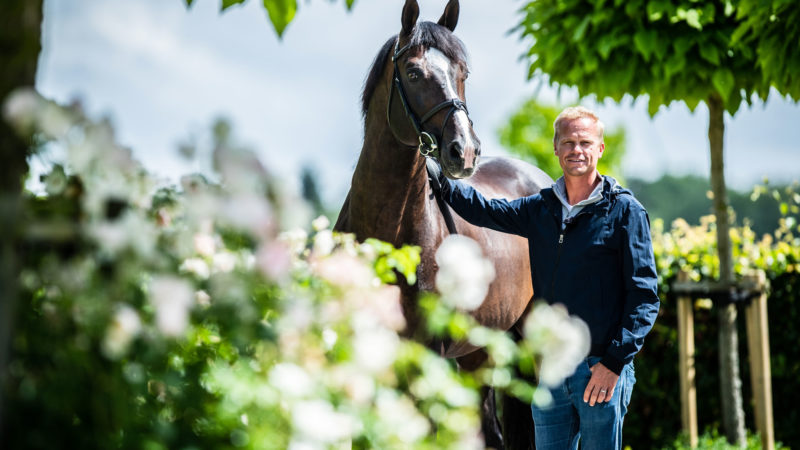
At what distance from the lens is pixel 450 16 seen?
3400mm

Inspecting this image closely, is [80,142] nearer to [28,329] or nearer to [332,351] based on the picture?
[28,329]

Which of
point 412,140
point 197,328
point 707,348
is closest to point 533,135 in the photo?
point 707,348

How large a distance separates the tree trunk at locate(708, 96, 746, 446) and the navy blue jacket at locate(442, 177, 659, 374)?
8.60ft

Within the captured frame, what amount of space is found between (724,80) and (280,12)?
3.70 meters

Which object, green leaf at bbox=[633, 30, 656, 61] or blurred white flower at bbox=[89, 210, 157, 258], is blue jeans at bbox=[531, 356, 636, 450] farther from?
green leaf at bbox=[633, 30, 656, 61]

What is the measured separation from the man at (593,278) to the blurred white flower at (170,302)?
1805 mm

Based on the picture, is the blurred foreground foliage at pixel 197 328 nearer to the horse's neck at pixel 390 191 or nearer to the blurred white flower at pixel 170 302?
the blurred white flower at pixel 170 302

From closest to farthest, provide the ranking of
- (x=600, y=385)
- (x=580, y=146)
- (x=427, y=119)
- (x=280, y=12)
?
(x=280, y=12) < (x=600, y=385) < (x=580, y=146) < (x=427, y=119)

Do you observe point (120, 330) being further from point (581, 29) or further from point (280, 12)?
point (581, 29)

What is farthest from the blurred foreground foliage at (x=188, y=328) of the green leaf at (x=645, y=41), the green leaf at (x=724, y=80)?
the green leaf at (x=724, y=80)

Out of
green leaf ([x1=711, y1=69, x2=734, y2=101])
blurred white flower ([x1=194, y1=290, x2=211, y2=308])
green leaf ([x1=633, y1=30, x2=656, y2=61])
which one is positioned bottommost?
blurred white flower ([x1=194, y1=290, x2=211, y2=308])

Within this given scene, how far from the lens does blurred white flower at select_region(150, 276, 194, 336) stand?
44.8 inches

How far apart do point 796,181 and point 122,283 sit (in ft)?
18.6

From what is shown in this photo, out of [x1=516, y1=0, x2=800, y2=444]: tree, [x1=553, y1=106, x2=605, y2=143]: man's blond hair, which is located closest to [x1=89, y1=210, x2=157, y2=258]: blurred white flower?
[x1=553, y1=106, x2=605, y2=143]: man's blond hair
